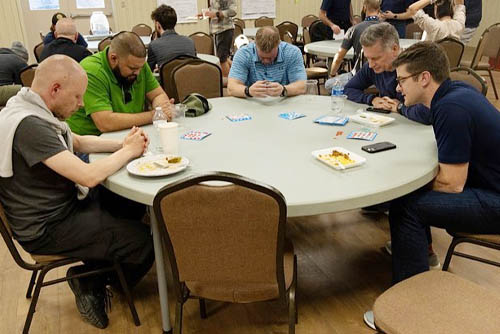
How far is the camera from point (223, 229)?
136 cm

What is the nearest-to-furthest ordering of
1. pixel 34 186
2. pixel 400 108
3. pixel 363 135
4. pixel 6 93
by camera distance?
pixel 34 186
pixel 363 135
pixel 400 108
pixel 6 93

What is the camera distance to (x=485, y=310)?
4.51 feet

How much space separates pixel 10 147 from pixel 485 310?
174cm

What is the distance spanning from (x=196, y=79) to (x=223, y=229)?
2.15 metres

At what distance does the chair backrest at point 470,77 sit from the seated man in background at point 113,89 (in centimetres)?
171

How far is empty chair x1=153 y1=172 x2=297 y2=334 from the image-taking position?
4.18 ft

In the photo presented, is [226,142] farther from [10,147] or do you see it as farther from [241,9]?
[241,9]

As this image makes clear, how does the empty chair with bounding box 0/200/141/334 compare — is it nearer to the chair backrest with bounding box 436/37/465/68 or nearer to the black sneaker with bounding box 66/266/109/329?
the black sneaker with bounding box 66/266/109/329

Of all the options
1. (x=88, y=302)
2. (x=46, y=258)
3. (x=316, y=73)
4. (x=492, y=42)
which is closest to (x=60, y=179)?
(x=46, y=258)

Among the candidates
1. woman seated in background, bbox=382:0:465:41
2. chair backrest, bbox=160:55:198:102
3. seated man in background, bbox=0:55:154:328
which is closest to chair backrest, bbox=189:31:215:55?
chair backrest, bbox=160:55:198:102

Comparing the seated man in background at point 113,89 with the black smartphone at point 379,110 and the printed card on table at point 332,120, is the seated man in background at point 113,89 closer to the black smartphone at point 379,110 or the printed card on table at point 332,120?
the printed card on table at point 332,120

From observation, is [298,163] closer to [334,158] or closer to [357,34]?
[334,158]

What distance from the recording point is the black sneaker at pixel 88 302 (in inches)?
81.2

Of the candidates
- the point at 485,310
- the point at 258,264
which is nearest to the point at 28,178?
the point at 258,264
